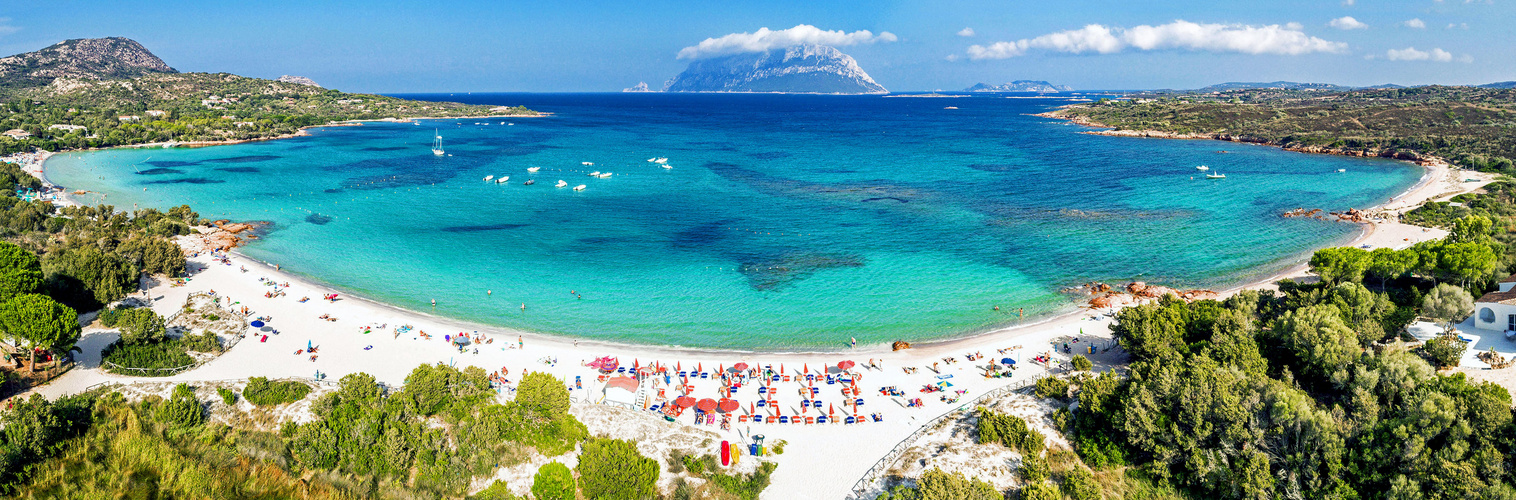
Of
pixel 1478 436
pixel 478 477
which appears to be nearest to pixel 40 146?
pixel 478 477

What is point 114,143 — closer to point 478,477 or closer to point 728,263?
point 728,263

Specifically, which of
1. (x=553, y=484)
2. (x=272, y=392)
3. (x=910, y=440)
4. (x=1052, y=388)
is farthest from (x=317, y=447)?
(x=1052, y=388)

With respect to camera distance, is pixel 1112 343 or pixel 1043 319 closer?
pixel 1112 343

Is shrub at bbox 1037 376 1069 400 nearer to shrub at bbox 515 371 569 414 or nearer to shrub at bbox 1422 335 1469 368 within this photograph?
shrub at bbox 1422 335 1469 368

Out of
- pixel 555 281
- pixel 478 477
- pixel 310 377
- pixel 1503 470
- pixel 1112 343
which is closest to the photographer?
pixel 1503 470

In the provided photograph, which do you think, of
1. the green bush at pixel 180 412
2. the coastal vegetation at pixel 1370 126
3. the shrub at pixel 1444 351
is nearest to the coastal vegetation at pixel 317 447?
the green bush at pixel 180 412

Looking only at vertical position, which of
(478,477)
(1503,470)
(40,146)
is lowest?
(478,477)

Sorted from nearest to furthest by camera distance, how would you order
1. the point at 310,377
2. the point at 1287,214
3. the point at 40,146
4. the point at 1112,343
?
the point at 310,377
the point at 1112,343
the point at 1287,214
the point at 40,146
